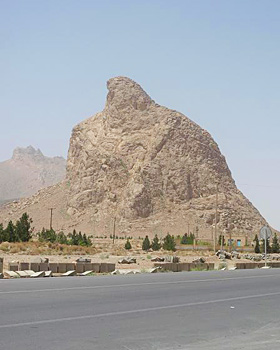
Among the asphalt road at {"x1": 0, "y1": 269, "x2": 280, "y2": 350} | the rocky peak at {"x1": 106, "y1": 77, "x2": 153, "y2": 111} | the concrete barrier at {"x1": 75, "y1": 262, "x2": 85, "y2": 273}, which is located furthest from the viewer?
the rocky peak at {"x1": 106, "y1": 77, "x2": 153, "y2": 111}

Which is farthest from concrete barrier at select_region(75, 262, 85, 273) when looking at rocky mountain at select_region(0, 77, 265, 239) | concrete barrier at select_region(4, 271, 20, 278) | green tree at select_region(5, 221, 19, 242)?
rocky mountain at select_region(0, 77, 265, 239)

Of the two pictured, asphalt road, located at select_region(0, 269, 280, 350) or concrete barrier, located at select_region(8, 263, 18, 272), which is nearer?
asphalt road, located at select_region(0, 269, 280, 350)

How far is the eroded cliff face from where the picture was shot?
5615 inches

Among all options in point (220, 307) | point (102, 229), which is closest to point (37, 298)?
point (220, 307)

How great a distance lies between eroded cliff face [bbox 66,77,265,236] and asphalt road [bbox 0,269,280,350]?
123 meters

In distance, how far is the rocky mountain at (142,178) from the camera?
142 meters

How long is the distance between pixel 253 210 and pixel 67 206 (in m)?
49.0

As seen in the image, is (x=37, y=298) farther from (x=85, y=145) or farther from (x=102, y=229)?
(x=85, y=145)

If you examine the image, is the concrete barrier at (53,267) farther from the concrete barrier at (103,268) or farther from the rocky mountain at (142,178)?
the rocky mountain at (142,178)

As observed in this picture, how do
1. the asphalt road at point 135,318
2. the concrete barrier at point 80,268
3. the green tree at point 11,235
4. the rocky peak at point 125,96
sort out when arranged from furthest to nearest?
the rocky peak at point 125,96, the green tree at point 11,235, the concrete barrier at point 80,268, the asphalt road at point 135,318

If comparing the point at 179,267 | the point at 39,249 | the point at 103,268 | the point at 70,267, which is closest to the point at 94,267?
the point at 103,268

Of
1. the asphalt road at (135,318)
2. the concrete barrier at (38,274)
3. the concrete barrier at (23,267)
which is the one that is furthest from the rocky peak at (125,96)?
the asphalt road at (135,318)

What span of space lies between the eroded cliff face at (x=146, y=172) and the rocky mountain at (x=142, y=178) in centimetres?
23

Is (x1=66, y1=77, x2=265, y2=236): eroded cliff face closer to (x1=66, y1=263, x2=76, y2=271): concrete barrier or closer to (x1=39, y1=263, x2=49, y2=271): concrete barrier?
(x1=66, y1=263, x2=76, y2=271): concrete barrier
